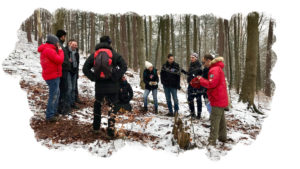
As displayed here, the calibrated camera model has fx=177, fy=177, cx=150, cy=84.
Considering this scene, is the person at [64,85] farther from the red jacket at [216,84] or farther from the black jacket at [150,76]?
the red jacket at [216,84]

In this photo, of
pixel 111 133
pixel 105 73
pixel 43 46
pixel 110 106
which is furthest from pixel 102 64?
pixel 43 46

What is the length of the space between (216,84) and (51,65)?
11.0 feet

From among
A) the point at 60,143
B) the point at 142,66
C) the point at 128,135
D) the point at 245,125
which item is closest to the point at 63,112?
the point at 60,143

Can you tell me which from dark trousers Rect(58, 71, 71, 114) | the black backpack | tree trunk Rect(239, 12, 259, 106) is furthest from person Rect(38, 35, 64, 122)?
tree trunk Rect(239, 12, 259, 106)

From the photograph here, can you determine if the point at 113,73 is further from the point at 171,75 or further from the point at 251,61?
the point at 251,61

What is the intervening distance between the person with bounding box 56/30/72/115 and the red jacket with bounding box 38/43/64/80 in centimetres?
48

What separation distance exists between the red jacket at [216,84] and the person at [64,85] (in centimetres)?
316

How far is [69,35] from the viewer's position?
13867mm

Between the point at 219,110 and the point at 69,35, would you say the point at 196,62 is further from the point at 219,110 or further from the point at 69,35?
the point at 69,35

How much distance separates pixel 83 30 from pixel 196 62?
12333 mm

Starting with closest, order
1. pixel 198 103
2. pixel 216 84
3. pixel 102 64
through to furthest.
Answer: pixel 102 64, pixel 216 84, pixel 198 103

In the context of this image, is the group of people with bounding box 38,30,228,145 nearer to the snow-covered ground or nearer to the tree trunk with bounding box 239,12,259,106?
the snow-covered ground

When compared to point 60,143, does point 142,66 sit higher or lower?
higher

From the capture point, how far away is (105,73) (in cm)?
315
